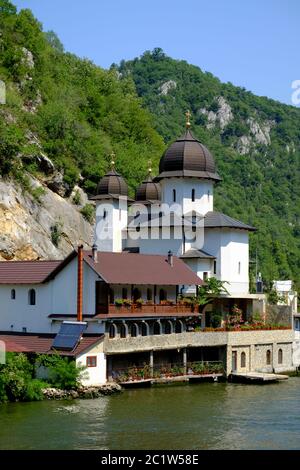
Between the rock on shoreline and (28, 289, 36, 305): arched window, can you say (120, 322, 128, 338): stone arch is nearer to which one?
the rock on shoreline

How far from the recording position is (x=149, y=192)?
73688mm

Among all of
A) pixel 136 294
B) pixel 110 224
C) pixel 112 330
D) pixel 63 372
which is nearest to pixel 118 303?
pixel 112 330

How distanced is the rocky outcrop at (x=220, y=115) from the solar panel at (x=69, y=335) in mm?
122944

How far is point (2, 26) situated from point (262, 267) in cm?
5282

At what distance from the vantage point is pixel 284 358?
197ft

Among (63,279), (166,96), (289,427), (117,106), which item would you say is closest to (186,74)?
(166,96)

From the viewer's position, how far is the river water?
33.9m

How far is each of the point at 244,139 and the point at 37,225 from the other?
10347 cm

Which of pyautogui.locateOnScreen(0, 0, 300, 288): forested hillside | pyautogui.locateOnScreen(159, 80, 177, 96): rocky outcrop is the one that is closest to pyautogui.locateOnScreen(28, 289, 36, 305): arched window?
pyautogui.locateOnScreen(0, 0, 300, 288): forested hillside

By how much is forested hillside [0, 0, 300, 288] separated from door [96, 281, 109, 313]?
19147mm

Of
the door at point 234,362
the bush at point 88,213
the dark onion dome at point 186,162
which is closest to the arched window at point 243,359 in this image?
the door at point 234,362

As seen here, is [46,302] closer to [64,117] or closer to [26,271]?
[26,271]

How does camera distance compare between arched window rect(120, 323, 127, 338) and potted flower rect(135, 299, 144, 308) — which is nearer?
arched window rect(120, 323, 127, 338)

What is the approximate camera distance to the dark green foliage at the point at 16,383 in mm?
41562
